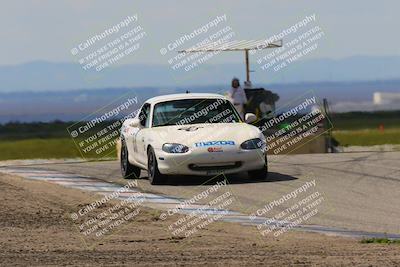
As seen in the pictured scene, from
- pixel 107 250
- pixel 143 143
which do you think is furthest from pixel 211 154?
pixel 107 250

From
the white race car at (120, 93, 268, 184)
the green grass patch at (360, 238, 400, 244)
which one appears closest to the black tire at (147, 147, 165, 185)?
the white race car at (120, 93, 268, 184)

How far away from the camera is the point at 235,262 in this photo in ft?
31.8

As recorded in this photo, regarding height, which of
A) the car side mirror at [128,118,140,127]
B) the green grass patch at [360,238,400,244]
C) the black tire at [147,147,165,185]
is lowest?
the green grass patch at [360,238,400,244]

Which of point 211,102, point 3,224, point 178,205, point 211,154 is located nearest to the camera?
point 3,224

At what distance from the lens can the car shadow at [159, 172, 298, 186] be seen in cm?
1773

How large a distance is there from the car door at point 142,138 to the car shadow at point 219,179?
587 millimetres

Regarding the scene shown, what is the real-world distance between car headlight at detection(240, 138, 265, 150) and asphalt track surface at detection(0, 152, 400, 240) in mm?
596

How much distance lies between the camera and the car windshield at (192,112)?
59.3 feet

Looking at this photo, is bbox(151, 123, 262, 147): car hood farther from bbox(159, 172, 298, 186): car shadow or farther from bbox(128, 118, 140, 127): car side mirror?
bbox(159, 172, 298, 186): car shadow

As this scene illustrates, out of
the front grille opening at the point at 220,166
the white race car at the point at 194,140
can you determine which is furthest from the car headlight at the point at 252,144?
the front grille opening at the point at 220,166

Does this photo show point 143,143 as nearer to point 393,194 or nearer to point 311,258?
point 393,194

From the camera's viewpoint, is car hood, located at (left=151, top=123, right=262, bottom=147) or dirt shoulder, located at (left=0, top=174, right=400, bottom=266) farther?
car hood, located at (left=151, top=123, right=262, bottom=147)

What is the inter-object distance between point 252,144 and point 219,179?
3.51 feet

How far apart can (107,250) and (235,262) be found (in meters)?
1.65
